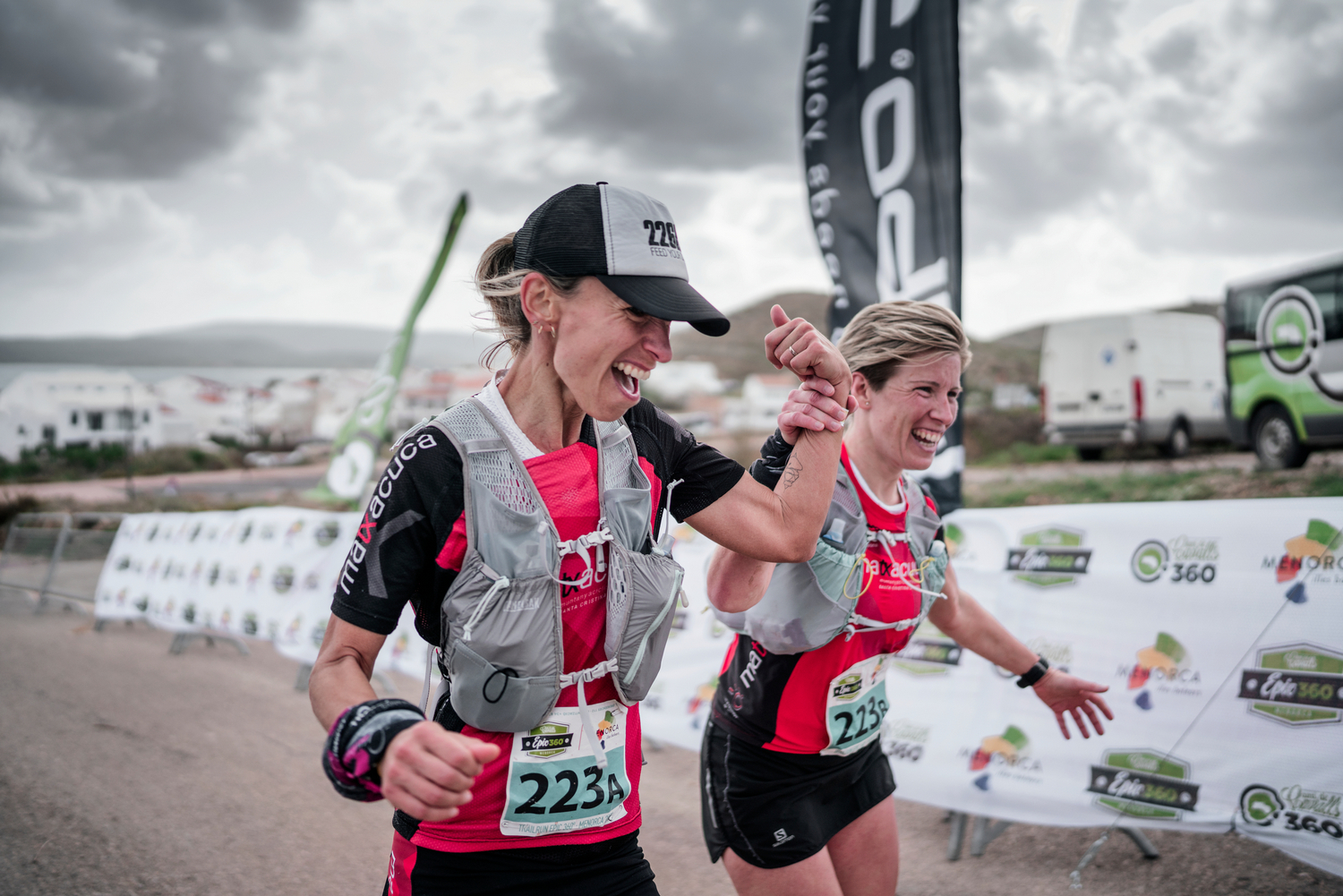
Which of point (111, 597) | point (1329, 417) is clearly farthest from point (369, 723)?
point (1329, 417)

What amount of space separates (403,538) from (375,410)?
1272 cm

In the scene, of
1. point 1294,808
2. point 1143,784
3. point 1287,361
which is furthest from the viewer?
point 1287,361

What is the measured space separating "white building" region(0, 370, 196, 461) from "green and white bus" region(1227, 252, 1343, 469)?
30.6 meters

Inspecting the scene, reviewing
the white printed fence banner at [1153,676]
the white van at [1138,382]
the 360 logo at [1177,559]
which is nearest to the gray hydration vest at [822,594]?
the white printed fence banner at [1153,676]

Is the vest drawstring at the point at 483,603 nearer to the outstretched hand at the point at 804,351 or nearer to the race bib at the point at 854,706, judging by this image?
the outstretched hand at the point at 804,351

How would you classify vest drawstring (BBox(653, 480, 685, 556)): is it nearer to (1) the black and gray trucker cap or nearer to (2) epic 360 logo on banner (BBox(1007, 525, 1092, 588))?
(1) the black and gray trucker cap

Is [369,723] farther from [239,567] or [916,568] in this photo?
[239,567]

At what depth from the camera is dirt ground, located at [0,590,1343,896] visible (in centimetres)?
382

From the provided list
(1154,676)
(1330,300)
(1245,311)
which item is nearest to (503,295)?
(1154,676)

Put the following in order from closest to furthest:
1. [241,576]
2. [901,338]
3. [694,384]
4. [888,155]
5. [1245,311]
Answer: [901,338], [888,155], [241,576], [1245,311], [694,384]

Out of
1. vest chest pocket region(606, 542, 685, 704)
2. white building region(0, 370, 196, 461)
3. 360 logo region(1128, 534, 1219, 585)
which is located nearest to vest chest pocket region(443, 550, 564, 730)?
vest chest pocket region(606, 542, 685, 704)

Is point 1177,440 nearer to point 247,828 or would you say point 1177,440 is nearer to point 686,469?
point 247,828

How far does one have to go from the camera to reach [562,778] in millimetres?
1719

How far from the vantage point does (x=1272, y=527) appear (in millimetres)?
3553
